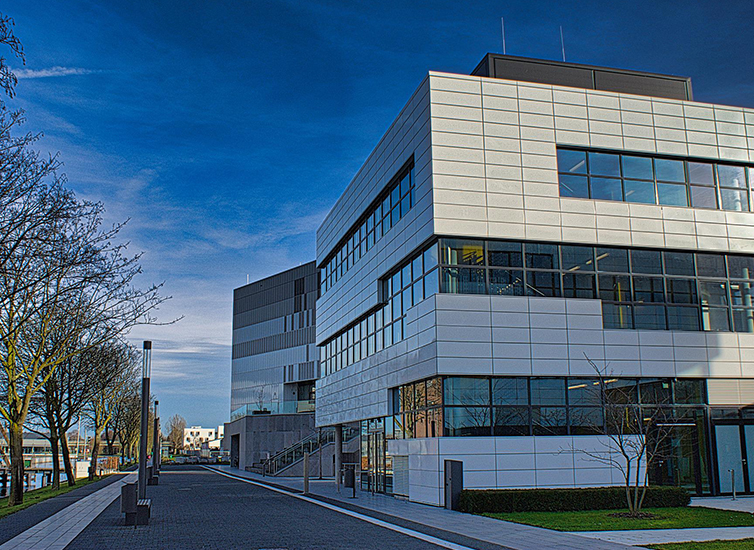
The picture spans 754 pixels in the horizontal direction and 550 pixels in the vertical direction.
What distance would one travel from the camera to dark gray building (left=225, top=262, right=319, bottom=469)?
58438 mm

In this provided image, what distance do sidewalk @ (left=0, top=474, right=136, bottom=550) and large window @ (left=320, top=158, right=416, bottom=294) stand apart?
1454 cm

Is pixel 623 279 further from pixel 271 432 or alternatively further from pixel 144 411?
pixel 271 432

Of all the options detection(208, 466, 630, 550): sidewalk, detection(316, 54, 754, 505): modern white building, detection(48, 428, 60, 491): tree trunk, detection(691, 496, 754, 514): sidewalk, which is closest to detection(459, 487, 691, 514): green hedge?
detection(208, 466, 630, 550): sidewalk

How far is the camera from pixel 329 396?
40.4 m

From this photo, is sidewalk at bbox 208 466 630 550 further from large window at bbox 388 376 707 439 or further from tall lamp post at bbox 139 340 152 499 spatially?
tall lamp post at bbox 139 340 152 499

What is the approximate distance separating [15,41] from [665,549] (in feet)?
43.7

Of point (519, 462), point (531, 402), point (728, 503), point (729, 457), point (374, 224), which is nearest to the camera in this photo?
point (728, 503)

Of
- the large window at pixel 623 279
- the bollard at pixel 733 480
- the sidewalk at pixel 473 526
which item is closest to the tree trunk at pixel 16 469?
the sidewalk at pixel 473 526

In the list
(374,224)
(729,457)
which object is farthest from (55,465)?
(729,457)

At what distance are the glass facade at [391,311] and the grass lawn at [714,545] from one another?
1142 cm

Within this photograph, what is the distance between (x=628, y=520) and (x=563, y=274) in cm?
861

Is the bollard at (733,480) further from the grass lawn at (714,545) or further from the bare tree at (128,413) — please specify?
the bare tree at (128,413)

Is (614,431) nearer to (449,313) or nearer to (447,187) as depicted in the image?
(449,313)

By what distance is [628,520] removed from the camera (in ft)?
59.6
